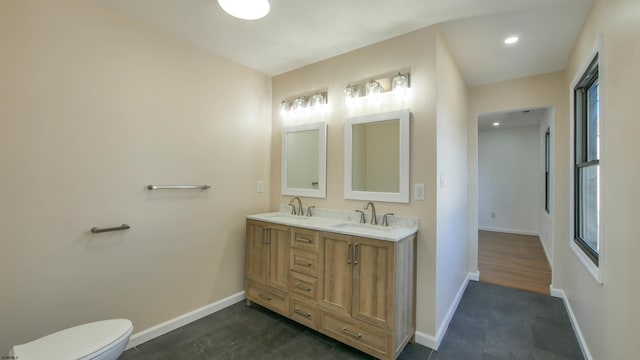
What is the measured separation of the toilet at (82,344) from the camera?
4.41 ft

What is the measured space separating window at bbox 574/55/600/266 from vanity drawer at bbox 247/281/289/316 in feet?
7.91

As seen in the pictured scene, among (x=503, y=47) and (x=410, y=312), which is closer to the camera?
(x=410, y=312)

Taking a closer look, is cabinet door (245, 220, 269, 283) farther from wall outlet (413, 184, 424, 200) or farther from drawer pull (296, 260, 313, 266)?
wall outlet (413, 184, 424, 200)

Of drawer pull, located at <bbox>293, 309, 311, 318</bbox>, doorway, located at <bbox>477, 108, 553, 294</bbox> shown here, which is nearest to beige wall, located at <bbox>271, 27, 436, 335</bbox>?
drawer pull, located at <bbox>293, 309, 311, 318</bbox>

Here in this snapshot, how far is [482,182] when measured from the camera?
6746mm

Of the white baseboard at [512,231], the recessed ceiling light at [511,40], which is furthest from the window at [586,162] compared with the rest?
the white baseboard at [512,231]

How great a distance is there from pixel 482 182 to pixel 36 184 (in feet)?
25.2

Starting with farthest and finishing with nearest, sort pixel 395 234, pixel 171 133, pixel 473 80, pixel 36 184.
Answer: pixel 473 80, pixel 171 133, pixel 395 234, pixel 36 184

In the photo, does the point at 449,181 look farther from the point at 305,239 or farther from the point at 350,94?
the point at 305,239

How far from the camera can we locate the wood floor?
11.4 ft

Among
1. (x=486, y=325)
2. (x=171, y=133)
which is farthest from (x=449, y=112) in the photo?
(x=171, y=133)

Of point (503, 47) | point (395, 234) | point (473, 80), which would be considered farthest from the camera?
point (473, 80)

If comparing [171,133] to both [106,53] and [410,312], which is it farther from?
[410,312]

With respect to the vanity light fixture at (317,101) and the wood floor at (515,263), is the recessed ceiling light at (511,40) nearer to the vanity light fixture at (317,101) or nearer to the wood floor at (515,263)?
the vanity light fixture at (317,101)
